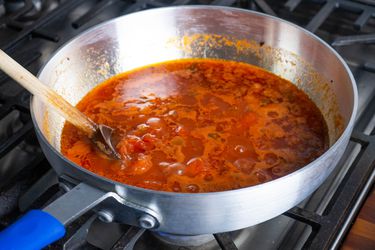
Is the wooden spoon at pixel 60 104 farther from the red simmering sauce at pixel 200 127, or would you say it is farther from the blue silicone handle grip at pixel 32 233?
the blue silicone handle grip at pixel 32 233

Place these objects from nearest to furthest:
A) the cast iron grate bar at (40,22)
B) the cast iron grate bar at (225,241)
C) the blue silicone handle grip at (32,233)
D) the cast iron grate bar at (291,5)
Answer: the blue silicone handle grip at (32,233), the cast iron grate bar at (225,241), the cast iron grate bar at (40,22), the cast iron grate bar at (291,5)

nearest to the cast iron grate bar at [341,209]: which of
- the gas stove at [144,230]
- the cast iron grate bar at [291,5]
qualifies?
the gas stove at [144,230]

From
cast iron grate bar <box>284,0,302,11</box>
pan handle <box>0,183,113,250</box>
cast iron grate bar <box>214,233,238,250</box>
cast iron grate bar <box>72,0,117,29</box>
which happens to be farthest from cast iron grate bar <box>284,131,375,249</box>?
cast iron grate bar <box>72,0,117,29</box>

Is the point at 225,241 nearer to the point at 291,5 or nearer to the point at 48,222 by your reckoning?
the point at 48,222

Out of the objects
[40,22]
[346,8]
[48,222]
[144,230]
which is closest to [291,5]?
[346,8]

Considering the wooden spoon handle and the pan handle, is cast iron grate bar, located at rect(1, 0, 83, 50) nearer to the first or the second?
the wooden spoon handle

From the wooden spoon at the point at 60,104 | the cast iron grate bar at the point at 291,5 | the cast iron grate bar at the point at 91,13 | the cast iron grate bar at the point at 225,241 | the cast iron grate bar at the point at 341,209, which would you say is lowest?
the cast iron grate bar at the point at 225,241
